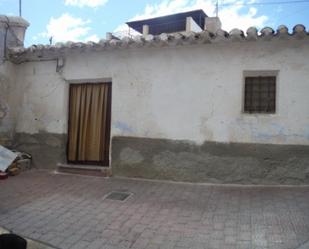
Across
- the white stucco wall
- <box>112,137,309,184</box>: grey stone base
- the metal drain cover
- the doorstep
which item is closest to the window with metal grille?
the white stucco wall

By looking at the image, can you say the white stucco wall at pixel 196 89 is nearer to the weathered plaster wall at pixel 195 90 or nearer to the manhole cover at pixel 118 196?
the weathered plaster wall at pixel 195 90

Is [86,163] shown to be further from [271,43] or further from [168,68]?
[271,43]

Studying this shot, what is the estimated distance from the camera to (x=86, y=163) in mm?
9086

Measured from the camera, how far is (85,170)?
345 inches

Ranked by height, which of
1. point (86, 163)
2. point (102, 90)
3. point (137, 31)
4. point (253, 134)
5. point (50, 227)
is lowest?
point (50, 227)

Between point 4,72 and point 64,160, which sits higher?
point 4,72

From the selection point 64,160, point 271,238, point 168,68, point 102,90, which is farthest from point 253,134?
point 64,160

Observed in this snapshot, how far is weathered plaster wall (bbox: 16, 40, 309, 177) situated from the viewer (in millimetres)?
7148

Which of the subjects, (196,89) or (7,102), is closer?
(196,89)

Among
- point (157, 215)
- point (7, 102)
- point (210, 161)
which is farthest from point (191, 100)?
point (7, 102)

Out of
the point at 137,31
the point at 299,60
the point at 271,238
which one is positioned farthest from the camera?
the point at 137,31

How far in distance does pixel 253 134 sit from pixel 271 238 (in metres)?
3.01

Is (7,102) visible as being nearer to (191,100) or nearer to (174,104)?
(174,104)

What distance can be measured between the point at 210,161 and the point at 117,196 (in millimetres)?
2141
